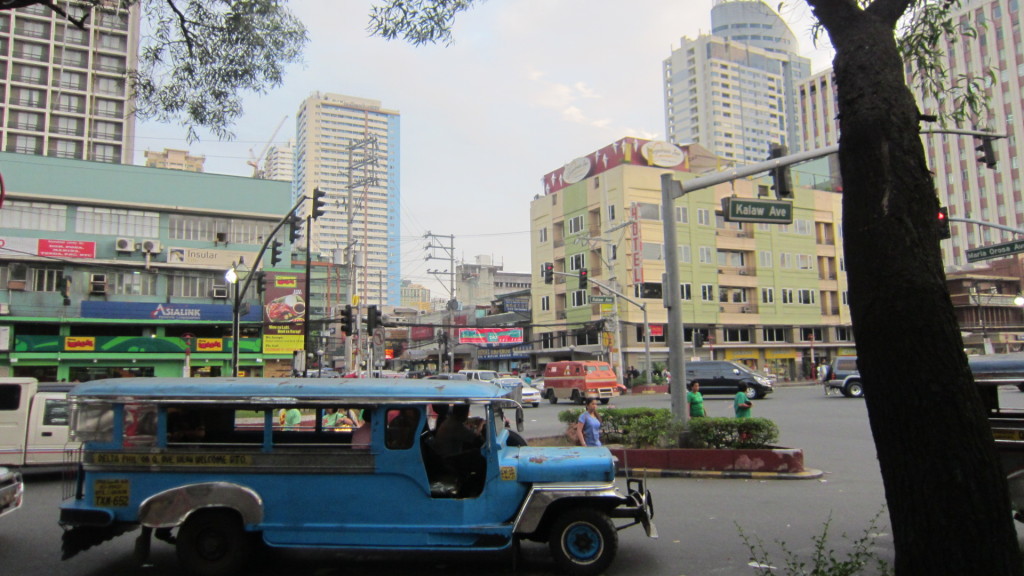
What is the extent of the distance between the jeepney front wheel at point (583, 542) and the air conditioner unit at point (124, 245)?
42.3 meters

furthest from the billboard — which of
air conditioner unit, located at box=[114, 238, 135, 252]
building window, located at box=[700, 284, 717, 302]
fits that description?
building window, located at box=[700, 284, 717, 302]

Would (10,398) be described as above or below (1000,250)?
below

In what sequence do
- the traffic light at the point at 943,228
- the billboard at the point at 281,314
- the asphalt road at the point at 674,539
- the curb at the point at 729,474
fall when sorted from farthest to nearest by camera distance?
1. the billboard at the point at 281,314
2. the curb at the point at 729,474
3. the asphalt road at the point at 674,539
4. the traffic light at the point at 943,228

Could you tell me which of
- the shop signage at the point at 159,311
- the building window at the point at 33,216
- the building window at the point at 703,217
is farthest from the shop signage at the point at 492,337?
the building window at the point at 33,216

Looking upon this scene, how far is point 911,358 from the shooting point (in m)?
3.91

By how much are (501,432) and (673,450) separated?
7.19m

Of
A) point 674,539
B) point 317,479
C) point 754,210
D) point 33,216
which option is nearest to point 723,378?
point 754,210

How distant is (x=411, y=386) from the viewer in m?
7.66

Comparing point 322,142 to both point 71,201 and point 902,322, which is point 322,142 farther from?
point 902,322

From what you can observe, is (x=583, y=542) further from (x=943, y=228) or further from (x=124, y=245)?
(x=124, y=245)

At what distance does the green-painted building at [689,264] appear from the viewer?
176ft

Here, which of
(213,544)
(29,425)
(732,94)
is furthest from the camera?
(732,94)

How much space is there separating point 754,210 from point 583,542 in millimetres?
8340

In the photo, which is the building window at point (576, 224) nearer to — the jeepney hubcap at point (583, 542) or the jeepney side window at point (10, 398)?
the jeepney side window at point (10, 398)
